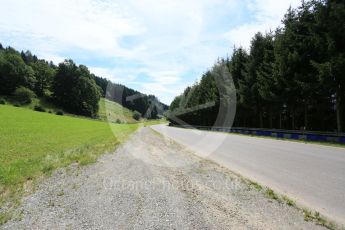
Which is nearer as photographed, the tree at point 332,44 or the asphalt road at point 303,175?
the asphalt road at point 303,175

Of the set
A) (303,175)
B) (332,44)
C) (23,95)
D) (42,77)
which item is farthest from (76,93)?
(303,175)

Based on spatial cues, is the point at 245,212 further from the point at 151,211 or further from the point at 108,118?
the point at 108,118

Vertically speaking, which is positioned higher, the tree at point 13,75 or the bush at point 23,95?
the tree at point 13,75

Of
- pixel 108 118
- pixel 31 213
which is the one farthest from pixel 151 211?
pixel 108 118

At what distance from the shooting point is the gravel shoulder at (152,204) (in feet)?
15.6

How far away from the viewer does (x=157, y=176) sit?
868 centimetres

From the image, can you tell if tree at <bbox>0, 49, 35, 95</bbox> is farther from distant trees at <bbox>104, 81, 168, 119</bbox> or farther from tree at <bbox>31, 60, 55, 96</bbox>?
distant trees at <bbox>104, 81, 168, 119</bbox>

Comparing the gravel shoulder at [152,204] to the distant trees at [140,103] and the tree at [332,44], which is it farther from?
the distant trees at [140,103]

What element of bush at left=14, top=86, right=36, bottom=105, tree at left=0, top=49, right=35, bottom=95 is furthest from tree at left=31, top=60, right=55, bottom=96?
bush at left=14, top=86, right=36, bottom=105

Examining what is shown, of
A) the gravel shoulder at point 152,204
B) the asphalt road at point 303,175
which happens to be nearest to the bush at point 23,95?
the gravel shoulder at point 152,204

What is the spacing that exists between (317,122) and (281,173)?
89.6 ft

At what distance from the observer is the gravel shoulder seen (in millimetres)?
4762

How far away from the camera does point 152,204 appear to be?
19.1ft

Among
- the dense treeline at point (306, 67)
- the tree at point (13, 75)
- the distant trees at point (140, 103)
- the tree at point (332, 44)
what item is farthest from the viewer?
the distant trees at point (140, 103)
